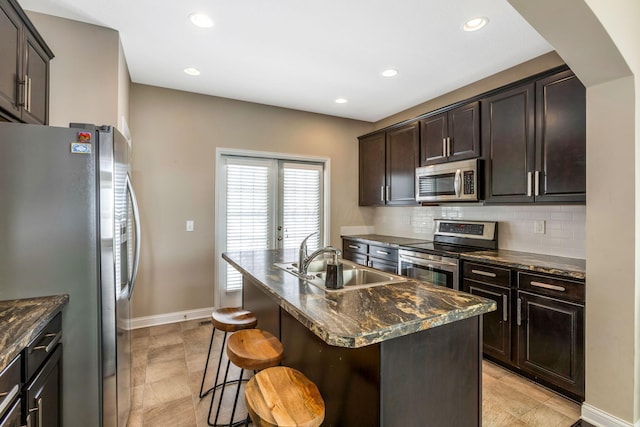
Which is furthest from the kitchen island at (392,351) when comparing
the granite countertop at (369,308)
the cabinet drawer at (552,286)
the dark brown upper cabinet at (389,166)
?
the dark brown upper cabinet at (389,166)

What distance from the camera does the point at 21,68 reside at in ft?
5.99

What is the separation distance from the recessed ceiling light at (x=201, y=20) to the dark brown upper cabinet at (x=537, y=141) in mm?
2476

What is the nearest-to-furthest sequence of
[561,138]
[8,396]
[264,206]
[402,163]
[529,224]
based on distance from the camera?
[8,396]
[561,138]
[529,224]
[402,163]
[264,206]

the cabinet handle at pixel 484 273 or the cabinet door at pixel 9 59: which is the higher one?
the cabinet door at pixel 9 59

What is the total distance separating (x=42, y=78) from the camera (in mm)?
2119

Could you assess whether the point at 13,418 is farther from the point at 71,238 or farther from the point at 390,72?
the point at 390,72

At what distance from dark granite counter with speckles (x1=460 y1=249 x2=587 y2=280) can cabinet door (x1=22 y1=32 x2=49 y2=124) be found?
3.33 meters

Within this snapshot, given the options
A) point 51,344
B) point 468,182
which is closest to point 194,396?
point 51,344

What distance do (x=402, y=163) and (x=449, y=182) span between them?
0.81m

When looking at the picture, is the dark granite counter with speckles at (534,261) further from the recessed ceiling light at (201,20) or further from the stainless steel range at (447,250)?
the recessed ceiling light at (201,20)

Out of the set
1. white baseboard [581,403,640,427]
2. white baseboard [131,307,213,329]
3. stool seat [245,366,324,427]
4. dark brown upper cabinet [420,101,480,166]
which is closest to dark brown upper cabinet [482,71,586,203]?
dark brown upper cabinet [420,101,480,166]

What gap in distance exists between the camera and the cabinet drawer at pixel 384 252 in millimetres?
3628

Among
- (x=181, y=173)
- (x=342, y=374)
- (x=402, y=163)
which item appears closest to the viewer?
(x=342, y=374)

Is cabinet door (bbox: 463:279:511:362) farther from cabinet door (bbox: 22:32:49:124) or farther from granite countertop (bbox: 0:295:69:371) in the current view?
cabinet door (bbox: 22:32:49:124)
